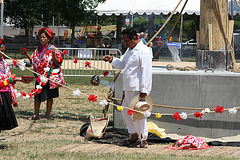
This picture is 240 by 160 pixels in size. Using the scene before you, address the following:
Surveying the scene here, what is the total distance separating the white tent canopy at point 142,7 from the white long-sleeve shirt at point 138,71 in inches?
648

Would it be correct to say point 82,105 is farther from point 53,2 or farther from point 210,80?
point 53,2

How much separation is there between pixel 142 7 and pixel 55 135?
53.8 ft

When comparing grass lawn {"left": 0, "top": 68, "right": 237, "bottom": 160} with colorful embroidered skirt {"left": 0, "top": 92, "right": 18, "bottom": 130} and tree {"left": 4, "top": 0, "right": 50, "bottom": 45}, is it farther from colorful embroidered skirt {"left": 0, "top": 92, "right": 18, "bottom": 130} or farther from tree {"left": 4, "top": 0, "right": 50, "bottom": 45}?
tree {"left": 4, "top": 0, "right": 50, "bottom": 45}

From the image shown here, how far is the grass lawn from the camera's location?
580 cm

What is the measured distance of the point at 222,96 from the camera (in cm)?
739

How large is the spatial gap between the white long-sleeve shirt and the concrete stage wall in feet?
4.21

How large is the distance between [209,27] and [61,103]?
4695 millimetres

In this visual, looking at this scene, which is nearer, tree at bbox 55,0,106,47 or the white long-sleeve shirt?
the white long-sleeve shirt

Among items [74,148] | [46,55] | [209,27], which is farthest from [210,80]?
[46,55]

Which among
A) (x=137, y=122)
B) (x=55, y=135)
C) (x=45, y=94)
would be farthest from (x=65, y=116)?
(x=137, y=122)

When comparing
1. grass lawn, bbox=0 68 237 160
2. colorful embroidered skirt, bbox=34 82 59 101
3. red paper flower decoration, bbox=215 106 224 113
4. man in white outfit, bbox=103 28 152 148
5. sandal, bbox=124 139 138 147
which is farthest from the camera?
colorful embroidered skirt, bbox=34 82 59 101

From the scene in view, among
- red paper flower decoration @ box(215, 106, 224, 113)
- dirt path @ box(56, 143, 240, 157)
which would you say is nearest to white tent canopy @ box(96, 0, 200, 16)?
red paper flower decoration @ box(215, 106, 224, 113)

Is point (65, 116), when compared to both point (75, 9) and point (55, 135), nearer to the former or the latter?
point (55, 135)

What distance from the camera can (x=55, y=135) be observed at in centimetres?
756
